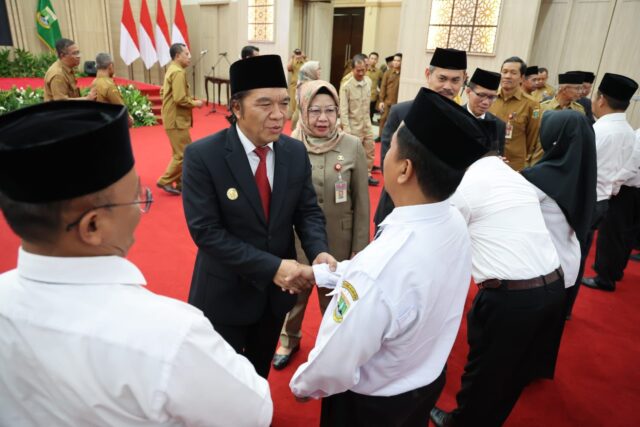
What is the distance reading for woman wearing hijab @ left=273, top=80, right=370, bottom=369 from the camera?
2191 mm

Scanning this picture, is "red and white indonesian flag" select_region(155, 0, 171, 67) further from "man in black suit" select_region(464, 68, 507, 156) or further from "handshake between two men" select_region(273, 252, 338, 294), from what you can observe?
"handshake between two men" select_region(273, 252, 338, 294)

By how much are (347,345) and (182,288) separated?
2313 mm

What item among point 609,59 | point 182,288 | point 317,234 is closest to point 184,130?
point 182,288

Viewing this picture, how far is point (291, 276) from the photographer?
148 cm

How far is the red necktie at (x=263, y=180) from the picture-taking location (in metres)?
1.60

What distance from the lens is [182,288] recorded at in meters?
3.12

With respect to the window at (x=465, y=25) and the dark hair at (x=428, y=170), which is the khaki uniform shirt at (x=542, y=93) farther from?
the dark hair at (x=428, y=170)

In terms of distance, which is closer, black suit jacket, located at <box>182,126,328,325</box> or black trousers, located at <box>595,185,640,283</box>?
black suit jacket, located at <box>182,126,328,325</box>

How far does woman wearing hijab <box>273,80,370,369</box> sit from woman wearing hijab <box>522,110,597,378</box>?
865 millimetres

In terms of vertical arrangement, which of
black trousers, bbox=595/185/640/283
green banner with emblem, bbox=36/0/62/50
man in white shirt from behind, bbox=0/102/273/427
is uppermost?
green banner with emblem, bbox=36/0/62/50

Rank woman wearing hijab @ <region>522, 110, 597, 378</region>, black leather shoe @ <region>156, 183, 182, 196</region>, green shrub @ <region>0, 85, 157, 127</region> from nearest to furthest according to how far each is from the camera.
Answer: woman wearing hijab @ <region>522, 110, 597, 378</region> → black leather shoe @ <region>156, 183, 182, 196</region> → green shrub @ <region>0, 85, 157, 127</region>

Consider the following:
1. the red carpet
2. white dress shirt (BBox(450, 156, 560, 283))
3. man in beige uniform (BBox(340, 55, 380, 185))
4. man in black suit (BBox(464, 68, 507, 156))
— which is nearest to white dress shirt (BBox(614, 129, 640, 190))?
the red carpet

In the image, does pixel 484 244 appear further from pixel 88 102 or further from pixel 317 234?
pixel 88 102

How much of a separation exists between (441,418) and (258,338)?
1055mm
